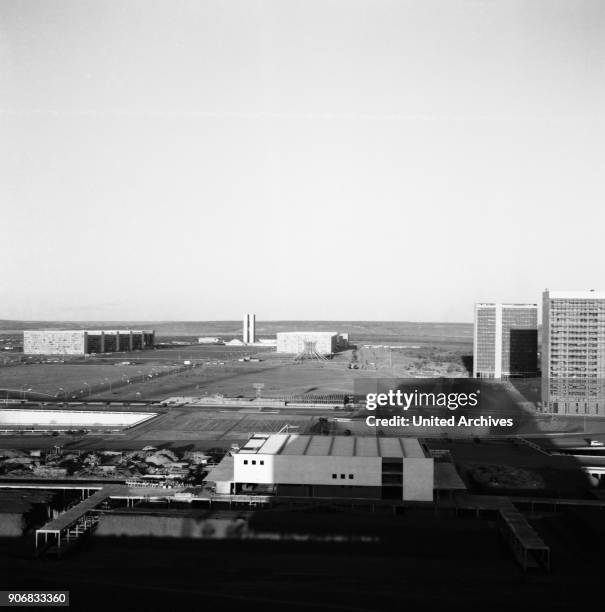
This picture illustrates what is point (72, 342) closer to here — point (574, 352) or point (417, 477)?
point (574, 352)

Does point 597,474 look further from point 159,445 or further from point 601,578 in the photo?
point 159,445

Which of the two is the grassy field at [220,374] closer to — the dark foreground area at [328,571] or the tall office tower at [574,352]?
the tall office tower at [574,352]

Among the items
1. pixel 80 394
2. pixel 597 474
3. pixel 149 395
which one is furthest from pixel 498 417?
pixel 80 394

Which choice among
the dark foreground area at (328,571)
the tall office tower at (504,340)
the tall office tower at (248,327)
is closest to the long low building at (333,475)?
the dark foreground area at (328,571)

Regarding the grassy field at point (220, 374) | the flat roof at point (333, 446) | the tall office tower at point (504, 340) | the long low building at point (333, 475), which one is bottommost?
the grassy field at point (220, 374)

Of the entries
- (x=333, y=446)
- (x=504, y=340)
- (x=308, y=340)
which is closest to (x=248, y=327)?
(x=308, y=340)

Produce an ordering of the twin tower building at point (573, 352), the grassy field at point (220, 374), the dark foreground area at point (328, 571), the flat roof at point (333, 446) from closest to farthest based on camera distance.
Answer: the dark foreground area at point (328, 571) < the flat roof at point (333, 446) < the twin tower building at point (573, 352) < the grassy field at point (220, 374)
